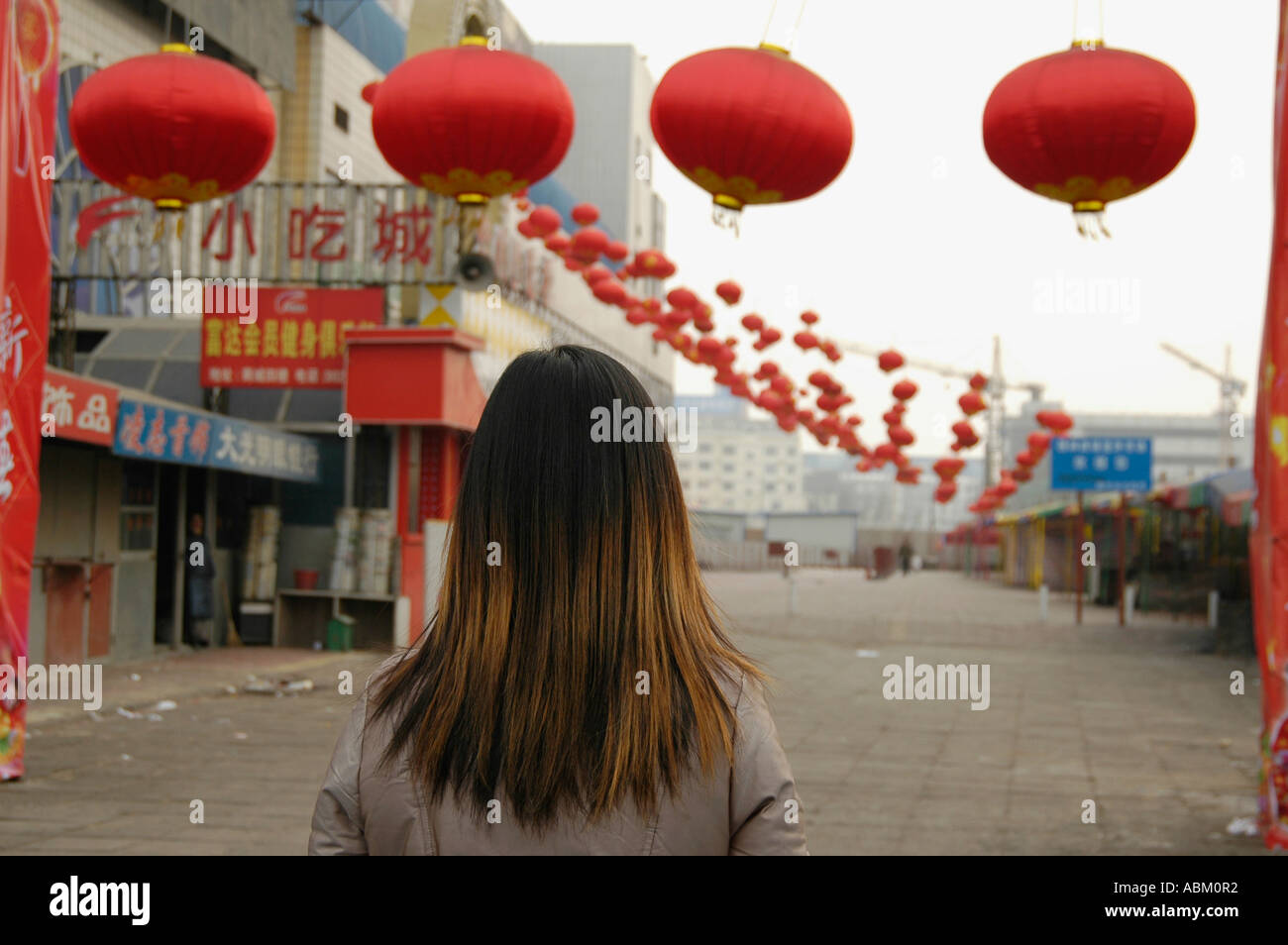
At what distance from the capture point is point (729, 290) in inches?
642

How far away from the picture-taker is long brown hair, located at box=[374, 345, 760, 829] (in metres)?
1.76

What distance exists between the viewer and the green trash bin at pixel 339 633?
60.2ft

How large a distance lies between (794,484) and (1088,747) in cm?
13328

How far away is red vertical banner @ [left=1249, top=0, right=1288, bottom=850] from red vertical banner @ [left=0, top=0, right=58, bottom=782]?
692 cm

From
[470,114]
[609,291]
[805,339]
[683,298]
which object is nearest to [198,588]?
[609,291]

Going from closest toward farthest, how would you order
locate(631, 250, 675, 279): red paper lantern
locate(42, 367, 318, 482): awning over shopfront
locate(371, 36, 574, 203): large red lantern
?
locate(371, 36, 574, 203): large red lantern
locate(42, 367, 318, 482): awning over shopfront
locate(631, 250, 675, 279): red paper lantern

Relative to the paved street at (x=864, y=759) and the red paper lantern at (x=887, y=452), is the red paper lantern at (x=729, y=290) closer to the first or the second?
the paved street at (x=864, y=759)

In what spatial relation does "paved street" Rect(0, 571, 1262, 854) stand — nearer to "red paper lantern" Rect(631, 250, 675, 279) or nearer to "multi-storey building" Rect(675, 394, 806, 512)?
"red paper lantern" Rect(631, 250, 675, 279)

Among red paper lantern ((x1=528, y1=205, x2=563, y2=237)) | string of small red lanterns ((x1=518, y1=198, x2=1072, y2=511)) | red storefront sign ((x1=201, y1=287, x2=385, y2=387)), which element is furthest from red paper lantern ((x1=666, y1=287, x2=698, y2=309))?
red storefront sign ((x1=201, y1=287, x2=385, y2=387))

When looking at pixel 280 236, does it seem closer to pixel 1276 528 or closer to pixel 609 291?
pixel 609 291

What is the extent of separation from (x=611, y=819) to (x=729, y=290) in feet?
48.7

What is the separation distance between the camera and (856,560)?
77938 millimetres

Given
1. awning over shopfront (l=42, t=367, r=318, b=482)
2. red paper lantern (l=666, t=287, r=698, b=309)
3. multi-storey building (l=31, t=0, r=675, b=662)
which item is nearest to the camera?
awning over shopfront (l=42, t=367, r=318, b=482)
